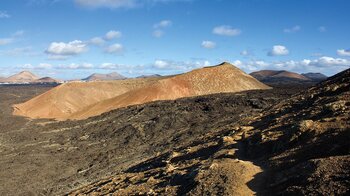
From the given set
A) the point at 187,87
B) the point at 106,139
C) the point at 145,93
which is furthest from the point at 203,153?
the point at 187,87

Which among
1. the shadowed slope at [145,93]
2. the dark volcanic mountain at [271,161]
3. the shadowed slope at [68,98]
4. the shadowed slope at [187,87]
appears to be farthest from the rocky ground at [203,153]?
the shadowed slope at [68,98]

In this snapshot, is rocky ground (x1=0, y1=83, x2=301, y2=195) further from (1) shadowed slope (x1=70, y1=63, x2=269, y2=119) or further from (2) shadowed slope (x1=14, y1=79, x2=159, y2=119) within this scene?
(2) shadowed slope (x1=14, y1=79, x2=159, y2=119)

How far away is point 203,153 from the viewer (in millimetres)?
20609

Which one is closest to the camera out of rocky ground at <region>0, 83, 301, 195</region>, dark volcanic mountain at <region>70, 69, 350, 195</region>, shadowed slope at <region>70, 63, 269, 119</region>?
dark volcanic mountain at <region>70, 69, 350, 195</region>

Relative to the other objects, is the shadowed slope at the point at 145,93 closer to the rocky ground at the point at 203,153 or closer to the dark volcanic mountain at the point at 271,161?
the rocky ground at the point at 203,153

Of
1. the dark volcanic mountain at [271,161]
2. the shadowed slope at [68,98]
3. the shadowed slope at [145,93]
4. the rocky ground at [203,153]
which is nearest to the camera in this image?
the dark volcanic mountain at [271,161]

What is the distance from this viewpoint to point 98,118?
53000 millimetres

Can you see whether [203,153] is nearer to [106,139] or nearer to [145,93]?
[106,139]

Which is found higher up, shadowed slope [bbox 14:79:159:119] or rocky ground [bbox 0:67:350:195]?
shadowed slope [bbox 14:79:159:119]

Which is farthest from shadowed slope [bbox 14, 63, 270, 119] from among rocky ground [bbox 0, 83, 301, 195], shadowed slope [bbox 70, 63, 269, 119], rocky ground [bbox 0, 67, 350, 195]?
rocky ground [bbox 0, 67, 350, 195]

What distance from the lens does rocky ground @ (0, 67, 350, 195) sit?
547 inches

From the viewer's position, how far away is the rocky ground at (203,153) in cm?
1388

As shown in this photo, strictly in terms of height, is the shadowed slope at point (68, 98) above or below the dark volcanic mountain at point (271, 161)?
above

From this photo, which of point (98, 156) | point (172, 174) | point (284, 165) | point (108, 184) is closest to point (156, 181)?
point (172, 174)
